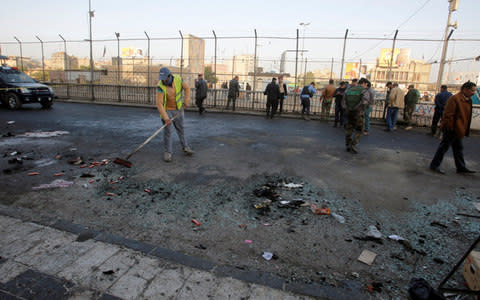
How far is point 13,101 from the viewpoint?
13.8 meters

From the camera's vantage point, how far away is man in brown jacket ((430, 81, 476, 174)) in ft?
19.1

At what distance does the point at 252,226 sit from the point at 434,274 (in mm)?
1946

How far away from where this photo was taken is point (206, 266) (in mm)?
2793

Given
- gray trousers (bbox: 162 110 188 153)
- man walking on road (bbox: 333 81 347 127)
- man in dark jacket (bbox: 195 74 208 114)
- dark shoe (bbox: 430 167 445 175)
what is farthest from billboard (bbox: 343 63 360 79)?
gray trousers (bbox: 162 110 188 153)

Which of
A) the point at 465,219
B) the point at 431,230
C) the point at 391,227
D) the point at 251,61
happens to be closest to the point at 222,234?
the point at 391,227

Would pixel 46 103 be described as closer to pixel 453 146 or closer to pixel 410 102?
pixel 453 146

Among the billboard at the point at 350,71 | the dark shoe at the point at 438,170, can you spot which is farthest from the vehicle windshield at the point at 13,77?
the dark shoe at the point at 438,170

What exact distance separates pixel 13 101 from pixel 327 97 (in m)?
15.0

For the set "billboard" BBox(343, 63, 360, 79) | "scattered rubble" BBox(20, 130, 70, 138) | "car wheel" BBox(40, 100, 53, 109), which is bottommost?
"scattered rubble" BBox(20, 130, 70, 138)

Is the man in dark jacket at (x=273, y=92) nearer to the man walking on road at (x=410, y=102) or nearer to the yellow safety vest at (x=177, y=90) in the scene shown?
the man walking on road at (x=410, y=102)

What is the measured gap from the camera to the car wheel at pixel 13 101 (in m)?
13.7

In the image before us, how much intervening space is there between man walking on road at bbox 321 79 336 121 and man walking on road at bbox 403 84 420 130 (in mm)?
3044

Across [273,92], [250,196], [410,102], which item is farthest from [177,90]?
[410,102]

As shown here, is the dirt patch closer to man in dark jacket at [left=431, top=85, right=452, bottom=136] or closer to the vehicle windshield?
man in dark jacket at [left=431, top=85, right=452, bottom=136]
